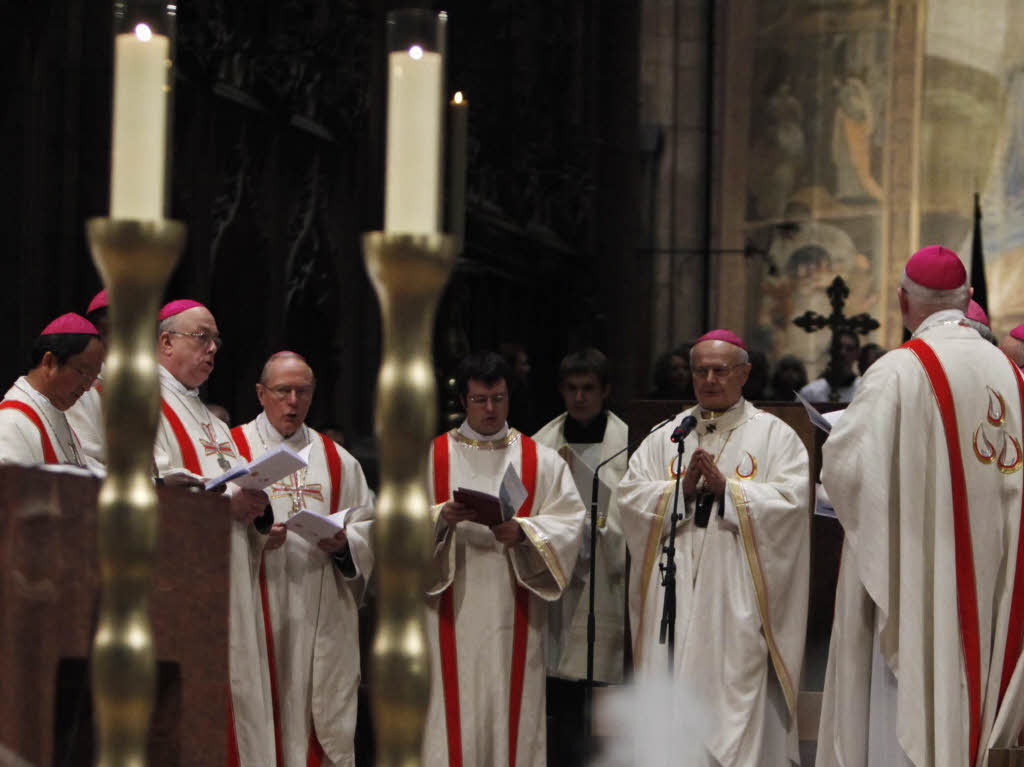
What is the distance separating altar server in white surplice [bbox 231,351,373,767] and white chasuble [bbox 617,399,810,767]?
1162mm

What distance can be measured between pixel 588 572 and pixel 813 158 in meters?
12.9

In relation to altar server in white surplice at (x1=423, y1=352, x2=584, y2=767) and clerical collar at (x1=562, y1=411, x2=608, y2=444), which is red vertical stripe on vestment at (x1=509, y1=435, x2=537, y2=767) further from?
clerical collar at (x1=562, y1=411, x2=608, y2=444)

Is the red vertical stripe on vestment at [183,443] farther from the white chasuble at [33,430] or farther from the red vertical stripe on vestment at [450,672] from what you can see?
the red vertical stripe on vestment at [450,672]

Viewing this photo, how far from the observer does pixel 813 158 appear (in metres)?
19.2

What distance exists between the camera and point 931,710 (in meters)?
4.95

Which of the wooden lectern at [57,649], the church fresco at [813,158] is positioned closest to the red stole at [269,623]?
the wooden lectern at [57,649]

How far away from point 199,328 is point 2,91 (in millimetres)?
2465

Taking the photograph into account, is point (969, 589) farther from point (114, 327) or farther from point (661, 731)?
point (114, 327)

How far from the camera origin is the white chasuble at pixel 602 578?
299 inches

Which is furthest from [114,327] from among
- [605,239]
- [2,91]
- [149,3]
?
[605,239]

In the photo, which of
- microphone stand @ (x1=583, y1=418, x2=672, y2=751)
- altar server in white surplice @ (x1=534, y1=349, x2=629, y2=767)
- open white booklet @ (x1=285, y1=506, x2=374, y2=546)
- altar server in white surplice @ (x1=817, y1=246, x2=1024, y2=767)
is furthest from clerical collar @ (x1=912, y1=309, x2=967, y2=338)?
altar server in white surplice @ (x1=534, y1=349, x2=629, y2=767)

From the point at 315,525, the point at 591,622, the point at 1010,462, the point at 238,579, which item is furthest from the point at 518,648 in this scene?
the point at 1010,462

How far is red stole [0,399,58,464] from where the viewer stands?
16.2 feet

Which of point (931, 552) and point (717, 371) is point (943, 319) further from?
point (717, 371)
